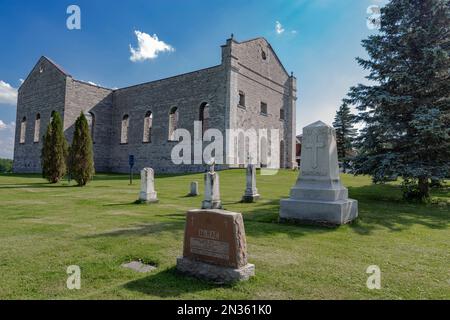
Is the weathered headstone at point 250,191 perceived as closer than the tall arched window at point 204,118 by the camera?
Yes

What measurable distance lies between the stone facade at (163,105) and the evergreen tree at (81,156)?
9965 mm

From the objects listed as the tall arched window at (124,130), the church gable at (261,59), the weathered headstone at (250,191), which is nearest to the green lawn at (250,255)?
the weathered headstone at (250,191)

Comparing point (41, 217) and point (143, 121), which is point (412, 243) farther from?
point (143, 121)

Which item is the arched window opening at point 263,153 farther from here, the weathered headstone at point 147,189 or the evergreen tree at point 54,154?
the weathered headstone at point 147,189

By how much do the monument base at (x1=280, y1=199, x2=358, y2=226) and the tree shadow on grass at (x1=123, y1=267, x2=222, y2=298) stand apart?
12.0 feet

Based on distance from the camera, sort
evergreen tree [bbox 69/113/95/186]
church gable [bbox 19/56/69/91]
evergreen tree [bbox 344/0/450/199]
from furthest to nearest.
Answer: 1. church gable [bbox 19/56/69/91]
2. evergreen tree [bbox 69/113/95/186]
3. evergreen tree [bbox 344/0/450/199]

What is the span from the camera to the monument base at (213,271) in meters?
3.42

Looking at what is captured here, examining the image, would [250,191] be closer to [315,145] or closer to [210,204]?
→ [210,204]

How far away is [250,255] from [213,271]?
109cm

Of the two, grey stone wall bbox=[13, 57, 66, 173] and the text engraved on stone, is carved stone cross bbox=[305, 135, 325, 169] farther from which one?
grey stone wall bbox=[13, 57, 66, 173]

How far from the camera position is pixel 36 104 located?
3328 centimetres

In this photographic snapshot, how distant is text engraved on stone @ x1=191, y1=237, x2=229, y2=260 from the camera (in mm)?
3524

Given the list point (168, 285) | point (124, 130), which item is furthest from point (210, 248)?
point (124, 130)

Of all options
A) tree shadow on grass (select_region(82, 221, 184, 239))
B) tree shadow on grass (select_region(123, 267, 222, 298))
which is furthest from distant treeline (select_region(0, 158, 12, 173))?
tree shadow on grass (select_region(123, 267, 222, 298))
